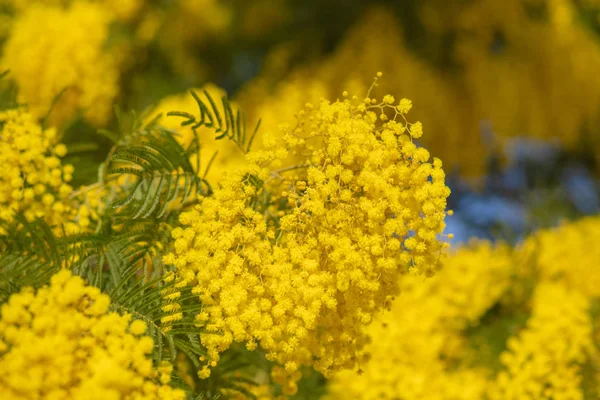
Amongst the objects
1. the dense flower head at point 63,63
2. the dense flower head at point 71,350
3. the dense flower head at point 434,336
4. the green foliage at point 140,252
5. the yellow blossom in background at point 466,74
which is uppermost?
the yellow blossom in background at point 466,74

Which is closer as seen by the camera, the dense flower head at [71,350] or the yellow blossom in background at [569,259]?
the dense flower head at [71,350]

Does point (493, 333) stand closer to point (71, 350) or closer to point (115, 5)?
point (71, 350)

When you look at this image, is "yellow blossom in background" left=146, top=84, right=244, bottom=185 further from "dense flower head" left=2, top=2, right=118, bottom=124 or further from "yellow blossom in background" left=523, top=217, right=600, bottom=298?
"yellow blossom in background" left=523, top=217, right=600, bottom=298

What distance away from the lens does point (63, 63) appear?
1.38 m

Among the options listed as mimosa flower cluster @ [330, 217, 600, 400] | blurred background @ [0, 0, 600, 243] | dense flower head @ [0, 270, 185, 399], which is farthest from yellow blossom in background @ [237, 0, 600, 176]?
dense flower head @ [0, 270, 185, 399]

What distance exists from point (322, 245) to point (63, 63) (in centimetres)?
97

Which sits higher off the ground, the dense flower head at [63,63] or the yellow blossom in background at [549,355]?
the dense flower head at [63,63]

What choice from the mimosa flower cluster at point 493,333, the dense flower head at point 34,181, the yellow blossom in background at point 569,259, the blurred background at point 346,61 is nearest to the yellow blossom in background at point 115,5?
the blurred background at point 346,61

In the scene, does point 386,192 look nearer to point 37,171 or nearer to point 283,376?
point 283,376

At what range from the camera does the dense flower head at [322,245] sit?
612 millimetres

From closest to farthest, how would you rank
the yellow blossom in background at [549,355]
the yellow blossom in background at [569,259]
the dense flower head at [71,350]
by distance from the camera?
1. the dense flower head at [71,350]
2. the yellow blossom in background at [549,355]
3. the yellow blossom in background at [569,259]

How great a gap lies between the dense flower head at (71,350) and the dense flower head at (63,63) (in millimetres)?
827

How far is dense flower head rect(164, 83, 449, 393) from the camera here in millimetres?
612

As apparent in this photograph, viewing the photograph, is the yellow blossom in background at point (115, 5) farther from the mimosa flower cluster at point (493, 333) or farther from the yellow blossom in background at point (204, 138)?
the mimosa flower cluster at point (493, 333)
